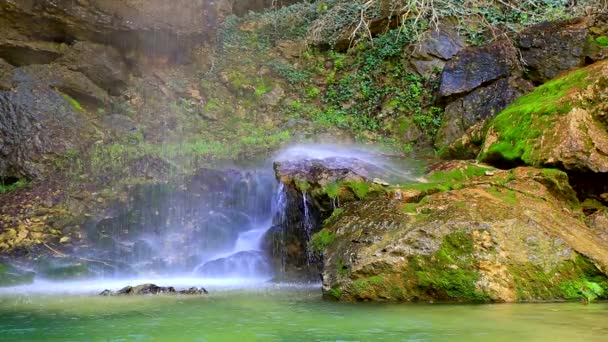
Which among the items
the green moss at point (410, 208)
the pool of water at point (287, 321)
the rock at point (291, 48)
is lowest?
the pool of water at point (287, 321)

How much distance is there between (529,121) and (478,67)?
4596mm

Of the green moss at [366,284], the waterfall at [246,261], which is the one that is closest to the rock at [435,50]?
the waterfall at [246,261]

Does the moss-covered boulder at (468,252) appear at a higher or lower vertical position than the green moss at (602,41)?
lower

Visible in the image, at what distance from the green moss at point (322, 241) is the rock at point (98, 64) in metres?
10.2

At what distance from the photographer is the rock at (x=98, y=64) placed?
14914mm

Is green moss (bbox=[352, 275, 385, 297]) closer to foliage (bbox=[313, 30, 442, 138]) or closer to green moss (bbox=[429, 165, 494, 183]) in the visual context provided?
green moss (bbox=[429, 165, 494, 183])

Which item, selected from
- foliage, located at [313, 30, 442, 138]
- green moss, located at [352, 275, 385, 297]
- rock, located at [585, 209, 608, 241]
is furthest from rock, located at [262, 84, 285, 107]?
green moss, located at [352, 275, 385, 297]

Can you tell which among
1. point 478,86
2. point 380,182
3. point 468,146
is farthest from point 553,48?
point 380,182

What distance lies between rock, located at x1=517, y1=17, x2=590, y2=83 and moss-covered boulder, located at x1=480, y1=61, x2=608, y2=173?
2753mm

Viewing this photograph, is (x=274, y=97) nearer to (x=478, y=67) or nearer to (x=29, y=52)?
(x=478, y=67)

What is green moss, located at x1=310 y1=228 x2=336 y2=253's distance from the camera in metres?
7.26

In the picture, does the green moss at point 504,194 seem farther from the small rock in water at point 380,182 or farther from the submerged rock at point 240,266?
the submerged rock at point 240,266

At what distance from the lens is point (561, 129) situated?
8.23 metres

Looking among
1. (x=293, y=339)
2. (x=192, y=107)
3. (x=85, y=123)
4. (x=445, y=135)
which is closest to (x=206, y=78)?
(x=192, y=107)
